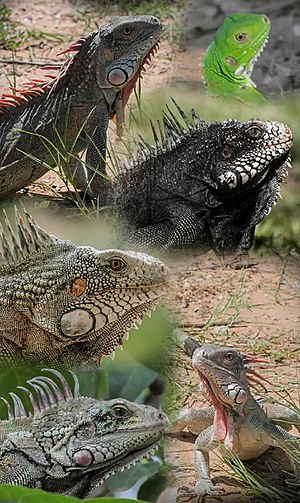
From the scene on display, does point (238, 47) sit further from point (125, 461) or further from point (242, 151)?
point (125, 461)

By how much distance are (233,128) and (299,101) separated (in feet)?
3.89

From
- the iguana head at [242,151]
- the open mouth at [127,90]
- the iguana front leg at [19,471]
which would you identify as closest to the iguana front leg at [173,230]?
the iguana head at [242,151]

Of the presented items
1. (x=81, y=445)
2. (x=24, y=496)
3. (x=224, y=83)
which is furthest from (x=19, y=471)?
(x=224, y=83)

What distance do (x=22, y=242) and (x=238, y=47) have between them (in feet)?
5.45

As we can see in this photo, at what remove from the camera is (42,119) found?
3637 millimetres

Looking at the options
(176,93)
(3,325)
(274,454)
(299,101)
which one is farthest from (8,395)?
(299,101)

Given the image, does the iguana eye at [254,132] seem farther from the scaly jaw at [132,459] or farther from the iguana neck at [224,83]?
the scaly jaw at [132,459]

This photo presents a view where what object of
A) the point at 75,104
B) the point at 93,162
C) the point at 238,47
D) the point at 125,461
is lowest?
the point at 125,461

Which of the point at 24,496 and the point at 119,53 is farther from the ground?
the point at 119,53

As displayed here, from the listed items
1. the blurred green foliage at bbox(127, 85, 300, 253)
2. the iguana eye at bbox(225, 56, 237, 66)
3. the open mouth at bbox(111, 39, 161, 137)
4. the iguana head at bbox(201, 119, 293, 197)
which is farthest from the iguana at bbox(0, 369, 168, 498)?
the iguana eye at bbox(225, 56, 237, 66)

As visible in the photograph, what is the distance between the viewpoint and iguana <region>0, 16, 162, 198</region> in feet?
11.6

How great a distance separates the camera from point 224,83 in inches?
154

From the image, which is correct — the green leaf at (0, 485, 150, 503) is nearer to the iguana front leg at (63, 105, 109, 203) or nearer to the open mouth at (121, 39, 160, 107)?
the iguana front leg at (63, 105, 109, 203)

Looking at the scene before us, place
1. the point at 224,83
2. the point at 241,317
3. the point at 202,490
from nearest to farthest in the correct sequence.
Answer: the point at 202,490
the point at 241,317
the point at 224,83
